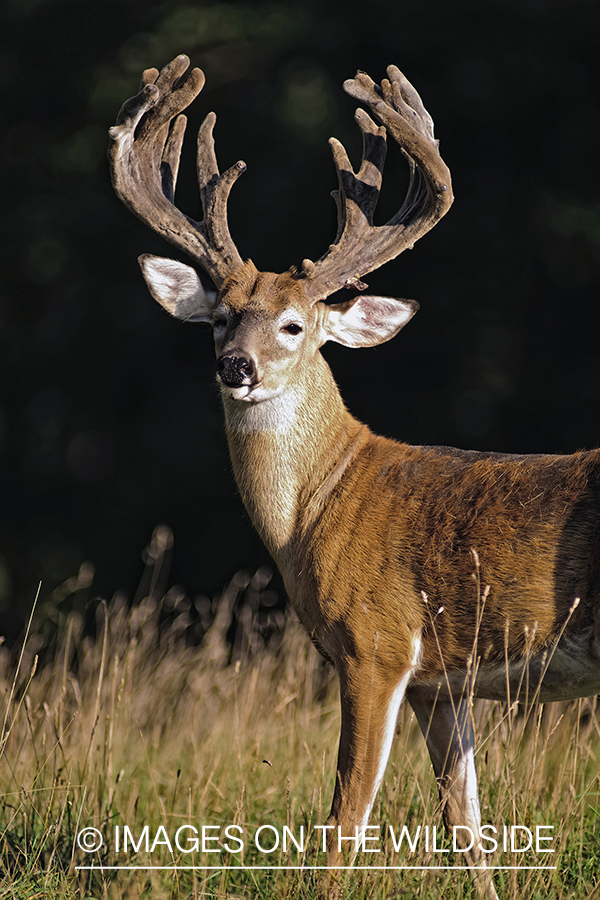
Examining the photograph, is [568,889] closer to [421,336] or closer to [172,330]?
[421,336]

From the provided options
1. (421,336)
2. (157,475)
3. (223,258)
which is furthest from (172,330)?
(223,258)

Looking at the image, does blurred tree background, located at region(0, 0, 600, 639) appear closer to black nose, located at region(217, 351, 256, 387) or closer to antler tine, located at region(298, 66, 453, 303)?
antler tine, located at region(298, 66, 453, 303)

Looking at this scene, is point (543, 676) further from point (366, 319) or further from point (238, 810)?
point (366, 319)

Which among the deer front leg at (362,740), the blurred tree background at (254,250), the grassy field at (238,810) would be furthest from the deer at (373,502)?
the blurred tree background at (254,250)

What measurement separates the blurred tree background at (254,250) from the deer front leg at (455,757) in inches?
173

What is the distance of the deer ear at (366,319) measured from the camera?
4141 millimetres

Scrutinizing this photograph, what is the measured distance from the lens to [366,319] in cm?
419

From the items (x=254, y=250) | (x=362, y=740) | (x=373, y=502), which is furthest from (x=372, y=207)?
(x=254, y=250)

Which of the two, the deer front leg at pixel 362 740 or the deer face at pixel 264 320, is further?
the deer face at pixel 264 320

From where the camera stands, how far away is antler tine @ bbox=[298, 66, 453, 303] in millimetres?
3949

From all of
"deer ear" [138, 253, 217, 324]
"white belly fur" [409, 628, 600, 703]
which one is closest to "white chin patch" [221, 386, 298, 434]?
"deer ear" [138, 253, 217, 324]

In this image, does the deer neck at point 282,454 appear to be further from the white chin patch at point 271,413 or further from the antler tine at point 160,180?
the antler tine at point 160,180

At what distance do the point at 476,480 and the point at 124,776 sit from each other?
204 cm

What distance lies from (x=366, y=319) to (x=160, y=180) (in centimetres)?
104
